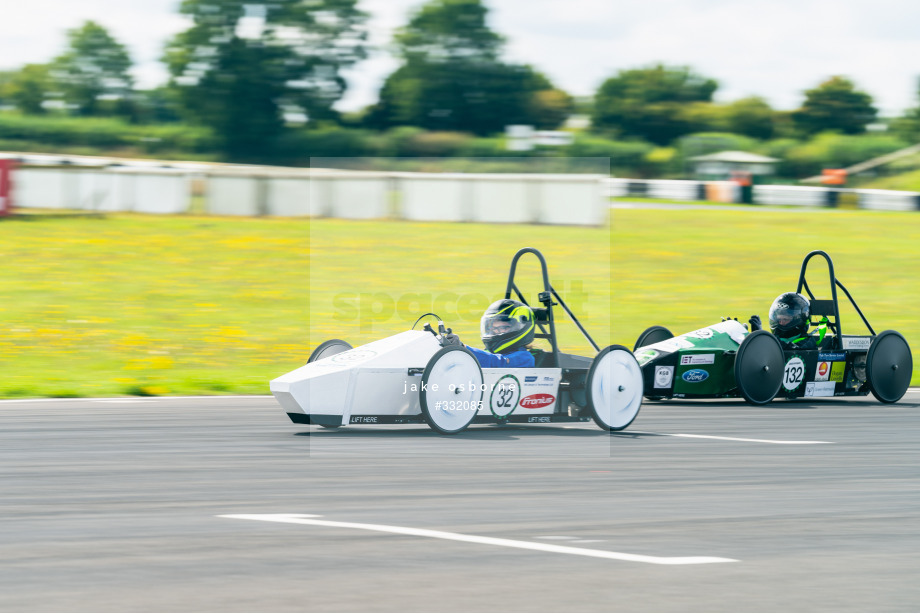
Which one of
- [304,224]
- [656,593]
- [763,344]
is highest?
[304,224]

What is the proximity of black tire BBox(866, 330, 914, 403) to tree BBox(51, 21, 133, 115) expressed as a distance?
6871 centimetres

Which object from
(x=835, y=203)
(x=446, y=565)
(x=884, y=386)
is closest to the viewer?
(x=446, y=565)

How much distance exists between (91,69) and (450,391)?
74.3 meters

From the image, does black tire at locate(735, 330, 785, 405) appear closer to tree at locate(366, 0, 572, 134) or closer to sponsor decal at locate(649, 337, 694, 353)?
sponsor decal at locate(649, 337, 694, 353)

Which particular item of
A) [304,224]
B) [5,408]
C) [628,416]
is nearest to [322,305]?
[304,224]

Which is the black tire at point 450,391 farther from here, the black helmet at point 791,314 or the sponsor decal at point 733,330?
the black helmet at point 791,314

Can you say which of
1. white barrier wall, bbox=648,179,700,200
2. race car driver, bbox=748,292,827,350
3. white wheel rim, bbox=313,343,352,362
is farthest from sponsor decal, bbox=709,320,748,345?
white barrier wall, bbox=648,179,700,200

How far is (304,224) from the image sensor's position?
32.4m

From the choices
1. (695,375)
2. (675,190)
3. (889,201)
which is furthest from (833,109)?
(695,375)

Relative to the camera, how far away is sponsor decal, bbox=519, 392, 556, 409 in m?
11.3

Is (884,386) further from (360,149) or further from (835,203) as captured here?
(360,149)

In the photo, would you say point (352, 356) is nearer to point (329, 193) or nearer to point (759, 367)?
point (759, 367)

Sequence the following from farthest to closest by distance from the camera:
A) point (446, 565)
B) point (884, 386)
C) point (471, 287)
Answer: point (471, 287) < point (884, 386) < point (446, 565)

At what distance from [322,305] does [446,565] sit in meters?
19.3
